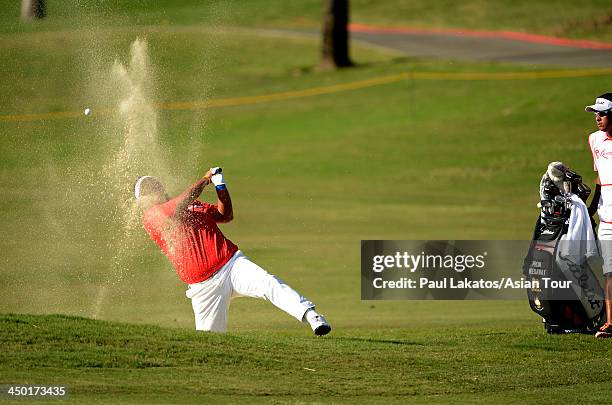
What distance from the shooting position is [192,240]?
37.8 ft

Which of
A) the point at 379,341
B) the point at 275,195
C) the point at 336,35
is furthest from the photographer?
the point at 336,35

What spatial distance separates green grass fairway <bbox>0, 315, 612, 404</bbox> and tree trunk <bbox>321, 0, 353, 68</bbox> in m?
30.2

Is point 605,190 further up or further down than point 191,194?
further up

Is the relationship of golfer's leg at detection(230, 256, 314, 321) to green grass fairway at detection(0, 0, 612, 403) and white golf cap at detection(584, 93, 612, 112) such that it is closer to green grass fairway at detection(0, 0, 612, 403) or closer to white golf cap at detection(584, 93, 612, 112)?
green grass fairway at detection(0, 0, 612, 403)

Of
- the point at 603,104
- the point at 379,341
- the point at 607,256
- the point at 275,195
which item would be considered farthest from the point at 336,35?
the point at 379,341

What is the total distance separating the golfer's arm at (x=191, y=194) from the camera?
1122cm

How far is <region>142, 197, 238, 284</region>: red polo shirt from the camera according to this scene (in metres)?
11.5

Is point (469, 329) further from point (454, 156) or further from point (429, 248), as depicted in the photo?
point (454, 156)

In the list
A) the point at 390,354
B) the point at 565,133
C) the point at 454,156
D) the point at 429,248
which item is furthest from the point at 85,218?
the point at 565,133

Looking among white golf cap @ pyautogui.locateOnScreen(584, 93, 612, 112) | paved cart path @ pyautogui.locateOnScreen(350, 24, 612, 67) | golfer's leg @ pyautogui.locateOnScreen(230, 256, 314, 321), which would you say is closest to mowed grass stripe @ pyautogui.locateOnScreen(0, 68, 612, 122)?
paved cart path @ pyautogui.locateOnScreen(350, 24, 612, 67)

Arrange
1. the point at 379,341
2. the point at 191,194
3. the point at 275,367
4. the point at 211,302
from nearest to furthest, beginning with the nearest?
the point at 275,367, the point at 191,194, the point at 211,302, the point at 379,341

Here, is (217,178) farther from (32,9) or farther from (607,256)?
(32,9)

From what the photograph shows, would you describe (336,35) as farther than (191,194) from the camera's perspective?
Yes

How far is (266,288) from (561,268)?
9.97ft
